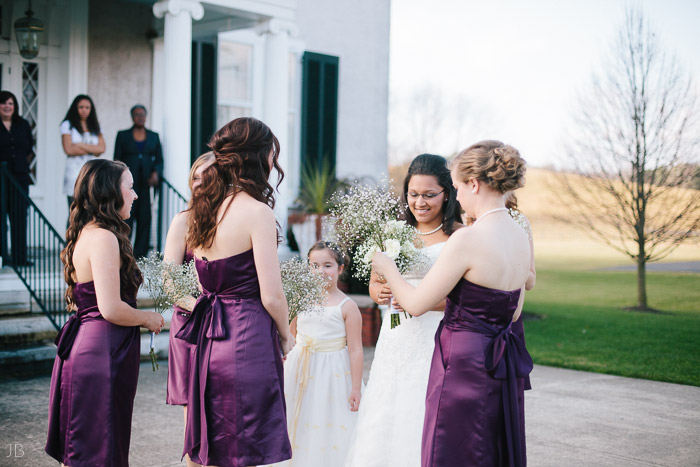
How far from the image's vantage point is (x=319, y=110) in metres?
12.5

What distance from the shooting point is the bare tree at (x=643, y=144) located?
11.9m

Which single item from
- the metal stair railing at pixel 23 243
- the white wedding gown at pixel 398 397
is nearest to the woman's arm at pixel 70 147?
the metal stair railing at pixel 23 243

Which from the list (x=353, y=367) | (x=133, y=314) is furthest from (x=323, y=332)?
(x=133, y=314)

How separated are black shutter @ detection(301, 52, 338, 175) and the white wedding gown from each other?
8512 mm

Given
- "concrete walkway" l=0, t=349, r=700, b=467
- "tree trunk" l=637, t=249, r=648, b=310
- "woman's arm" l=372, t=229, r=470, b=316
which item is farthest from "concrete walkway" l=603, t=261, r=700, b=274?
"woman's arm" l=372, t=229, r=470, b=316

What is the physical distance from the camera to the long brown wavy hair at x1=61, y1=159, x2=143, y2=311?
3.44 meters

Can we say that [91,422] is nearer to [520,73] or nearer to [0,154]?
[0,154]

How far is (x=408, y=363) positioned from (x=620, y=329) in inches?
358

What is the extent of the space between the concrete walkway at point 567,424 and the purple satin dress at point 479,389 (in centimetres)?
233

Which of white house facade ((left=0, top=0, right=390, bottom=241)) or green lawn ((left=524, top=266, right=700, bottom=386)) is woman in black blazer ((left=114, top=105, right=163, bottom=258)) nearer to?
white house facade ((left=0, top=0, right=390, bottom=241))

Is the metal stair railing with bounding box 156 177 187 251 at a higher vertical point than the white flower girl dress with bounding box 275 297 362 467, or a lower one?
higher

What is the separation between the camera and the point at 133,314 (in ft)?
11.2

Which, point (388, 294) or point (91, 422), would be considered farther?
point (388, 294)

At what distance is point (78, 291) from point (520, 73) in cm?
2742
